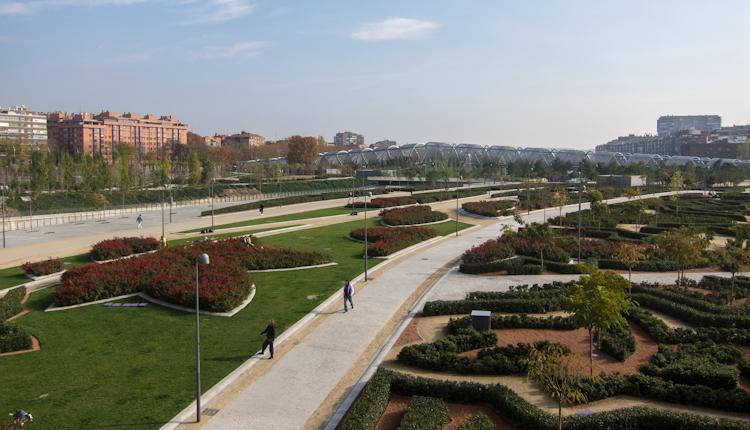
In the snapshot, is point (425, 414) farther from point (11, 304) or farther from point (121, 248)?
point (121, 248)

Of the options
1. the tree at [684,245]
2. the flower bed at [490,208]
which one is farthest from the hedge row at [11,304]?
the flower bed at [490,208]

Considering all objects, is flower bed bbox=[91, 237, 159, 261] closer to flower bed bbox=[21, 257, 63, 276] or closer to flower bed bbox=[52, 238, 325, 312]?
flower bed bbox=[21, 257, 63, 276]

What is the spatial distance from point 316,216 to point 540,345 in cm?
3682

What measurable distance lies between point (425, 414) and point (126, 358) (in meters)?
9.32

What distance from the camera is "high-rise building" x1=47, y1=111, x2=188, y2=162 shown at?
13612cm

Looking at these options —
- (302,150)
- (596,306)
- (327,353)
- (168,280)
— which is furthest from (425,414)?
(302,150)

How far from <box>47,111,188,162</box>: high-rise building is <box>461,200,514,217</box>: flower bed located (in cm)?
10049

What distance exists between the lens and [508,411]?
36.6ft

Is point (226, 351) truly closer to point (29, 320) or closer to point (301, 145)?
point (29, 320)

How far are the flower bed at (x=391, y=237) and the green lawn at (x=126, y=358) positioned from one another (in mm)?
7716

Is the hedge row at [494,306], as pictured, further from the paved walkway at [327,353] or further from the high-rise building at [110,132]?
the high-rise building at [110,132]

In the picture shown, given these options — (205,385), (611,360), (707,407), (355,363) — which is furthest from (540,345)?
(205,385)

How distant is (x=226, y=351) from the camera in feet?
50.4

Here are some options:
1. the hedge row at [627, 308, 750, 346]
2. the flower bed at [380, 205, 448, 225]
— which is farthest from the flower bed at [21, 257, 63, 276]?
the hedge row at [627, 308, 750, 346]
